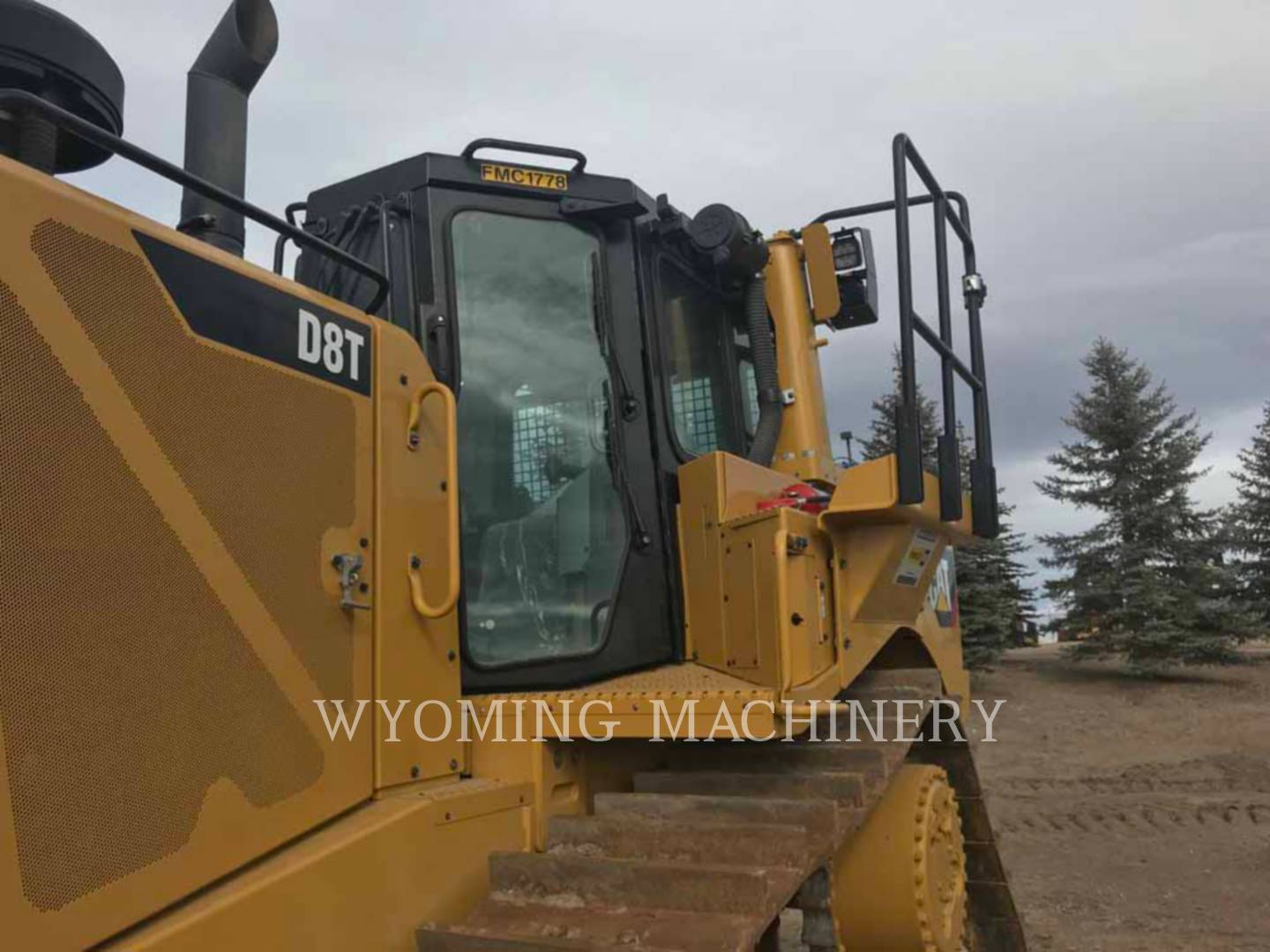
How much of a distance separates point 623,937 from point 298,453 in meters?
1.28

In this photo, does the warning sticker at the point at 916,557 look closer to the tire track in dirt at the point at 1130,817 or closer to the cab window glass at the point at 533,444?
the cab window glass at the point at 533,444

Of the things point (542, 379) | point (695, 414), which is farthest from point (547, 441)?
point (695, 414)

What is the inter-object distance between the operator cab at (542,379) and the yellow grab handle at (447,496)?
225 mm

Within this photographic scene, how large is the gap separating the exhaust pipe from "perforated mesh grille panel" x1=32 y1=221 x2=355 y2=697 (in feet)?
2.51

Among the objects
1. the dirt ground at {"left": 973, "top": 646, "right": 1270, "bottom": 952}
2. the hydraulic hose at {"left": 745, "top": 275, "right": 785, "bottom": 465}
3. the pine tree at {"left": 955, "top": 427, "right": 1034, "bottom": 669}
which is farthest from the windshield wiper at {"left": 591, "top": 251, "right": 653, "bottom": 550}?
the pine tree at {"left": 955, "top": 427, "right": 1034, "bottom": 669}

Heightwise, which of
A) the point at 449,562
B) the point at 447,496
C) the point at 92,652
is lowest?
the point at 92,652

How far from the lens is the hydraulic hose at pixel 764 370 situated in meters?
4.35

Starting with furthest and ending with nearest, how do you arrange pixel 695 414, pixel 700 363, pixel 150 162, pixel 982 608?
pixel 982 608, pixel 700 363, pixel 695 414, pixel 150 162

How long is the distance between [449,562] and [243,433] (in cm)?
67

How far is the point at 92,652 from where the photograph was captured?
75.4 inches

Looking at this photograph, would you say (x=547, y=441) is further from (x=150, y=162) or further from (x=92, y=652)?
(x=92, y=652)

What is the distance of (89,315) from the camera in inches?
78.7

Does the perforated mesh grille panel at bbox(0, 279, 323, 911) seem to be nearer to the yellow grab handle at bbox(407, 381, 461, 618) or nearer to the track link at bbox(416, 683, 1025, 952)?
the yellow grab handle at bbox(407, 381, 461, 618)

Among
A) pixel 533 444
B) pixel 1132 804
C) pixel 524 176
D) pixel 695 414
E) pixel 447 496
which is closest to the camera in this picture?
pixel 447 496
